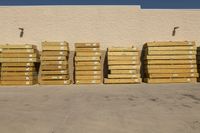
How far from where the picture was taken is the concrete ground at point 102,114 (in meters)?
5.44

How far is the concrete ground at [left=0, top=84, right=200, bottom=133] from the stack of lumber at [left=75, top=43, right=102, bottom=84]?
4.91m

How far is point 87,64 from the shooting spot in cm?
1455

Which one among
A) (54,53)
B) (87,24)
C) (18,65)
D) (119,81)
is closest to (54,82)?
(54,53)

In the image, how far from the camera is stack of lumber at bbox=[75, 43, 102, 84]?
571 inches

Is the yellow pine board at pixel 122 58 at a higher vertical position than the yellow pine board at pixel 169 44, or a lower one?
lower

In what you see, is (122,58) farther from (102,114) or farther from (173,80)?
(102,114)

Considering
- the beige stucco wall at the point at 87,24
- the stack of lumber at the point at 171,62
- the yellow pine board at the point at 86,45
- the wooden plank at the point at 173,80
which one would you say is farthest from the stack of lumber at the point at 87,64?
the wooden plank at the point at 173,80

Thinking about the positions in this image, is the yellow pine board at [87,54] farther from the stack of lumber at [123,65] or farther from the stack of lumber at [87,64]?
the stack of lumber at [123,65]

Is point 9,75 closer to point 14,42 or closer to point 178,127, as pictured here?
point 14,42

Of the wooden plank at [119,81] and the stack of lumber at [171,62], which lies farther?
the stack of lumber at [171,62]

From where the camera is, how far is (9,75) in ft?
47.1

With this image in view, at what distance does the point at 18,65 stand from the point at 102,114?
8576mm

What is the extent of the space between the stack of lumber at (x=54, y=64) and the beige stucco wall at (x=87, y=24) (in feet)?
3.18

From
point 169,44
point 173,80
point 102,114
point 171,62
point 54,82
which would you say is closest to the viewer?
point 102,114
